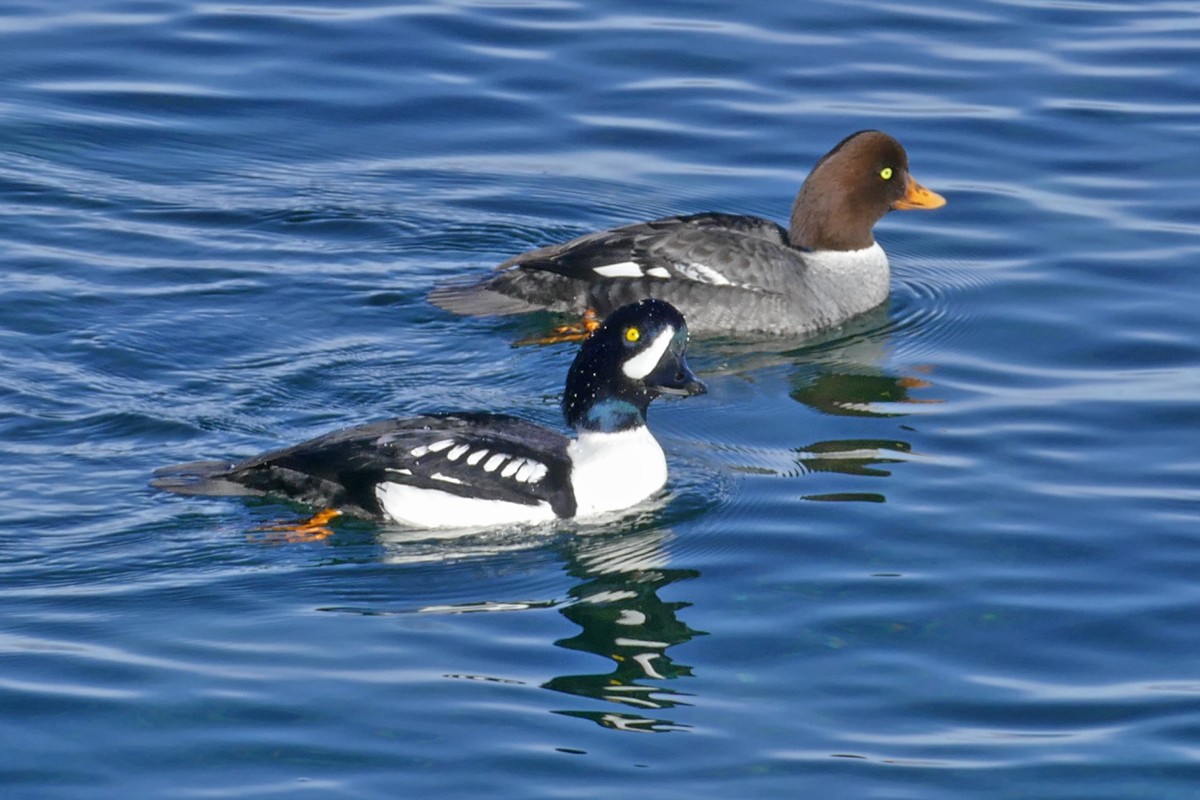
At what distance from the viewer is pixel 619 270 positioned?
1309 cm

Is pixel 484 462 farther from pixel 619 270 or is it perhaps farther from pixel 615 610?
pixel 619 270

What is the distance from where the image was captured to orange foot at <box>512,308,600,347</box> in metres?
12.8

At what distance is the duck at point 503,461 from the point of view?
9.89m

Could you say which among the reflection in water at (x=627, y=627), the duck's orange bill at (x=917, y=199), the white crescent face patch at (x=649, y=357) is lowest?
the reflection in water at (x=627, y=627)

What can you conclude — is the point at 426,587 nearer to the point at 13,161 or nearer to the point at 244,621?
the point at 244,621

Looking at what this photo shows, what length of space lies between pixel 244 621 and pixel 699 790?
2.36 meters

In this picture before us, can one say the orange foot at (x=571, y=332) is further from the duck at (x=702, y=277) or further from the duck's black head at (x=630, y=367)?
the duck's black head at (x=630, y=367)

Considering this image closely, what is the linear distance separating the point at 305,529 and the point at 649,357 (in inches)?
75.8

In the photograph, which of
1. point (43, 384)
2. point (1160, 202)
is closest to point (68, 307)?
point (43, 384)

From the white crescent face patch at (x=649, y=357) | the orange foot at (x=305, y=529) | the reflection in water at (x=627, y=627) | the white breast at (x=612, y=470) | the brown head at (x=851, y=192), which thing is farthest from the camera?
the brown head at (x=851, y=192)

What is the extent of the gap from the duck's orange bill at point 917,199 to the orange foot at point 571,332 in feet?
7.73

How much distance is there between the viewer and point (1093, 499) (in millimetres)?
10555

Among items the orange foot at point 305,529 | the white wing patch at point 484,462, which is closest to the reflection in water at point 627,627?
the white wing patch at point 484,462

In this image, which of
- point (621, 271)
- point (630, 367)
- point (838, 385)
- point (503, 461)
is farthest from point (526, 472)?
point (621, 271)
